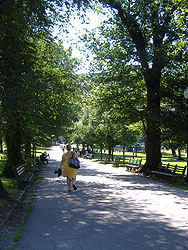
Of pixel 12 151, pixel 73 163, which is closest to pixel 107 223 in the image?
pixel 73 163

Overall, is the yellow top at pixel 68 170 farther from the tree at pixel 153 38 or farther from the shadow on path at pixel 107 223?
the tree at pixel 153 38

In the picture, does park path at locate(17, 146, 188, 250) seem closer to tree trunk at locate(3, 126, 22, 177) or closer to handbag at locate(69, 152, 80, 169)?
handbag at locate(69, 152, 80, 169)

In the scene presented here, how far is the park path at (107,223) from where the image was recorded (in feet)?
18.3

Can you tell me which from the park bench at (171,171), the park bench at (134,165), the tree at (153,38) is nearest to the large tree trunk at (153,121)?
the tree at (153,38)

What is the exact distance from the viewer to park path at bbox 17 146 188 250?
5570mm

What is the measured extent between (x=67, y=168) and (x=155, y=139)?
1068cm

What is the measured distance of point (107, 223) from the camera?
7098 millimetres

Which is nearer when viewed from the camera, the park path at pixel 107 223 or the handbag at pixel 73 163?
the park path at pixel 107 223

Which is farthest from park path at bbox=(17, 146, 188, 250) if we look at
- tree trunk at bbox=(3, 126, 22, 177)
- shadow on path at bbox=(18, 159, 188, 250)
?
tree trunk at bbox=(3, 126, 22, 177)

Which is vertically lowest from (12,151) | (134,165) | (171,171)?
(171,171)

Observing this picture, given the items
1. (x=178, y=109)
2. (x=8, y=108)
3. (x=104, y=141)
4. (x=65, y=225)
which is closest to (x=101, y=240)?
(x=65, y=225)

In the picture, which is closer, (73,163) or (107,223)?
(107,223)

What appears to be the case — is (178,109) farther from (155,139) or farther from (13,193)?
(13,193)

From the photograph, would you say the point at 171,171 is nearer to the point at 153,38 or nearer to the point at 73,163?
the point at 153,38
